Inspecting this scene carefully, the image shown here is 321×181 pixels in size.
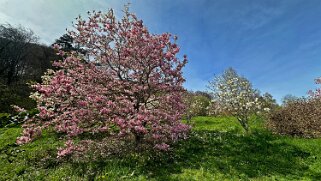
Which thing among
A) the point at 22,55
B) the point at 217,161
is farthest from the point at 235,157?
the point at 22,55

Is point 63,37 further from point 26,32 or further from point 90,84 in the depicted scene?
point 90,84

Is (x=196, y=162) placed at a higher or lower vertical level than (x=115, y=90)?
lower

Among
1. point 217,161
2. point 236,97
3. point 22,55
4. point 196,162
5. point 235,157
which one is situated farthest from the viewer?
point 22,55

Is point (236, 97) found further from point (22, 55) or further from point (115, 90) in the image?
point (22, 55)

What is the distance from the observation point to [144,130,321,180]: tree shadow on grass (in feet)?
42.1

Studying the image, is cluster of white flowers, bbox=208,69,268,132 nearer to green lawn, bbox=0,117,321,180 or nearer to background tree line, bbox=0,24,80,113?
green lawn, bbox=0,117,321,180

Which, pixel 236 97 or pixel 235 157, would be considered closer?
pixel 235 157

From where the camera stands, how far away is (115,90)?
15.0m

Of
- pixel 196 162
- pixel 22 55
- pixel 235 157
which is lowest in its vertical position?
pixel 196 162

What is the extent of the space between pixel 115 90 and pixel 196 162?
579 cm

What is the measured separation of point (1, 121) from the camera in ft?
84.3

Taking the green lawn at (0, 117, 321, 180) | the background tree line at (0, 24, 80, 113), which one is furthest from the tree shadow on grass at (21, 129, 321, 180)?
the background tree line at (0, 24, 80, 113)

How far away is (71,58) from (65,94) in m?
2.30

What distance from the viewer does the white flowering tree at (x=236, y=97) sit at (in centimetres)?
2153
